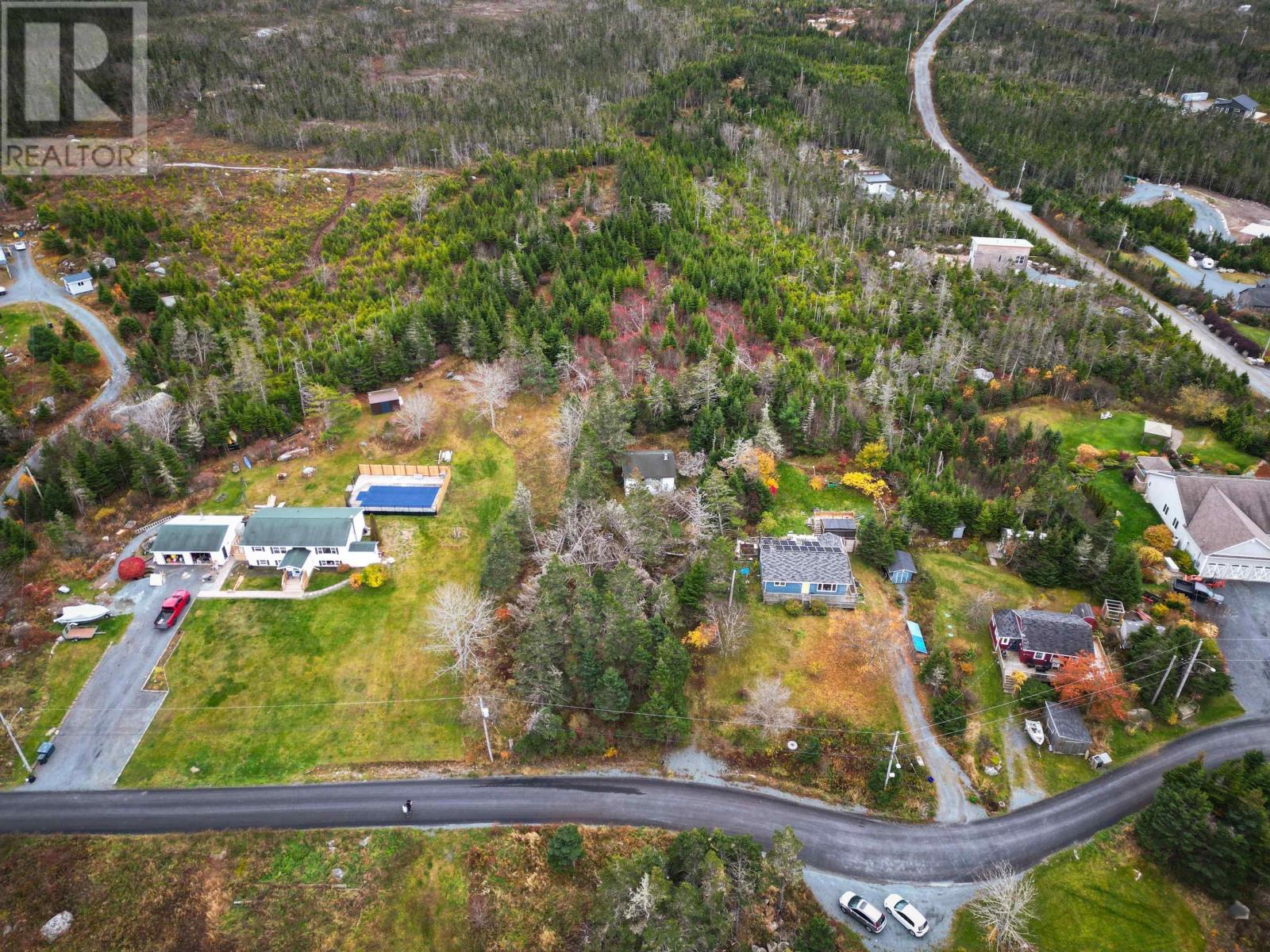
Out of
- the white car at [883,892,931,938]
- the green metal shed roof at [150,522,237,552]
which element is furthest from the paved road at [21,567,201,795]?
the white car at [883,892,931,938]

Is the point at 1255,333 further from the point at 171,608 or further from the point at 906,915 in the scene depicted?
the point at 171,608

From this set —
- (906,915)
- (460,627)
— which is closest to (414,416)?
(460,627)

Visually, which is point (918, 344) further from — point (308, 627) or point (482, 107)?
point (482, 107)

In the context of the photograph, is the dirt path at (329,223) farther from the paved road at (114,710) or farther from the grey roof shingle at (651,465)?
the grey roof shingle at (651,465)

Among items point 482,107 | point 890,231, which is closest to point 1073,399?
point 890,231

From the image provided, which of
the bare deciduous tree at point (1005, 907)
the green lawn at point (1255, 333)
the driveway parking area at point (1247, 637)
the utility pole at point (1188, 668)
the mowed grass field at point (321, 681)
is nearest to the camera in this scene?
the bare deciduous tree at point (1005, 907)

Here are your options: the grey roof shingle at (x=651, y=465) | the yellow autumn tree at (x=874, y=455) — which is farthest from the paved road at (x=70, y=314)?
the yellow autumn tree at (x=874, y=455)

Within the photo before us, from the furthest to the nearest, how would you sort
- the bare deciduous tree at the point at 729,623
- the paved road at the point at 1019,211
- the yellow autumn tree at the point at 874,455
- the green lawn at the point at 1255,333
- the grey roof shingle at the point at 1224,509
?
the green lawn at the point at 1255,333, the paved road at the point at 1019,211, the yellow autumn tree at the point at 874,455, the grey roof shingle at the point at 1224,509, the bare deciduous tree at the point at 729,623
